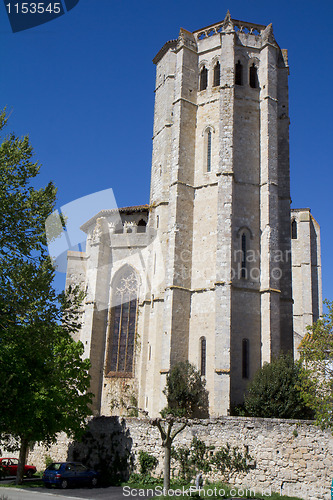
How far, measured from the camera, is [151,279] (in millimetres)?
28062

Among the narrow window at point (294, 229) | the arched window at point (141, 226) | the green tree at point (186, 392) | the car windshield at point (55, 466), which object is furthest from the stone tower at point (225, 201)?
the narrow window at point (294, 229)

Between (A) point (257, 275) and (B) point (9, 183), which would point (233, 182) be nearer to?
(A) point (257, 275)

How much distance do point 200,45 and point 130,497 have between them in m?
24.6

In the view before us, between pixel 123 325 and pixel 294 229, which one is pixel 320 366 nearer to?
pixel 123 325

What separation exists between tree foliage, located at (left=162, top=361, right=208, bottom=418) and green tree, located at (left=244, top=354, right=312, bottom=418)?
291 cm

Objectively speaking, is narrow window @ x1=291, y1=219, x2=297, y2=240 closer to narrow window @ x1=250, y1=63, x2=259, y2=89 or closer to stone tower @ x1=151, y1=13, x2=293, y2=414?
stone tower @ x1=151, y1=13, x2=293, y2=414

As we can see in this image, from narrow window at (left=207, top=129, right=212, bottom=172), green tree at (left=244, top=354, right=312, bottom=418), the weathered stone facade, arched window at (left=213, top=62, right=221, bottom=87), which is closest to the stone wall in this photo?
green tree at (left=244, top=354, right=312, bottom=418)

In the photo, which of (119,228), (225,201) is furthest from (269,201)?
Result: (119,228)

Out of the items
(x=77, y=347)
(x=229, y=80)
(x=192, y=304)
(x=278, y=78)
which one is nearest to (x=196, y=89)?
(x=229, y=80)

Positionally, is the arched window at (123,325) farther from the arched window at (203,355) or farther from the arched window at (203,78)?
the arched window at (203,78)

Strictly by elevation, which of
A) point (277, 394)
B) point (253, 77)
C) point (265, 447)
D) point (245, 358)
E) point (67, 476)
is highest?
point (253, 77)

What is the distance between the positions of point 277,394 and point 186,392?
4.68 metres

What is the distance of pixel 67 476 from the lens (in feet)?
59.3

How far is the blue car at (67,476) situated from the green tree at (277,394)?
6.57 meters
